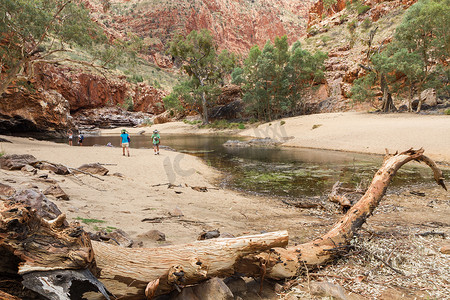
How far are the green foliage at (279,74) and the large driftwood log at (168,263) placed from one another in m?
34.1

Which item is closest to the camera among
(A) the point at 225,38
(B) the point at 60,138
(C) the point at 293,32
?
(B) the point at 60,138

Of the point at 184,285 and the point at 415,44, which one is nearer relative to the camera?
the point at 184,285

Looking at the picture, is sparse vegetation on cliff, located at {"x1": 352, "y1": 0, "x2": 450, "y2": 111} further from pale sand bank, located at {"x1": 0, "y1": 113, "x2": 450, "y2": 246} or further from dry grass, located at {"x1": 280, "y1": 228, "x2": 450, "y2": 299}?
dry grass, located at {"x1": 280, "y1": 228, "x2": 450, "y2": 299}

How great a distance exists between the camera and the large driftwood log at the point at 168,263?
74.2 inches

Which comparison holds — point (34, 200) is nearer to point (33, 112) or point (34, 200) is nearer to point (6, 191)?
point (6, 191)

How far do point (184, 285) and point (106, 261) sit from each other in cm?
65

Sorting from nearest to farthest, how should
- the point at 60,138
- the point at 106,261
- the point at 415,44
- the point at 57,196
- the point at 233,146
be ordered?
the point at 106,261
the point at 57,196
the point at 233,146
the point at 415,44
the point at 60,138

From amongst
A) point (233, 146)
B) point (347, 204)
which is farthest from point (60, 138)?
point (347, 204)

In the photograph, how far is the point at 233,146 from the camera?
71.2 ft

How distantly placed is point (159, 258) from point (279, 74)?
3666 cm

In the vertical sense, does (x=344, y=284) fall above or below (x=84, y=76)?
below

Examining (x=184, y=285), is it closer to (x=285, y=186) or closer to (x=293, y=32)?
(x=285, y=186)

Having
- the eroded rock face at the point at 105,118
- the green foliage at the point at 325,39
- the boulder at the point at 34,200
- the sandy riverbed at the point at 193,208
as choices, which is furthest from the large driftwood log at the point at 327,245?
the eroded rock face at the point at 105,118

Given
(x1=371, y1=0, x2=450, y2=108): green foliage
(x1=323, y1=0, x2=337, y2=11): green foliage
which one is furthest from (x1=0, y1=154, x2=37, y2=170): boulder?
(x1=323, y1=0, x2=337, y2=11): green foliage
